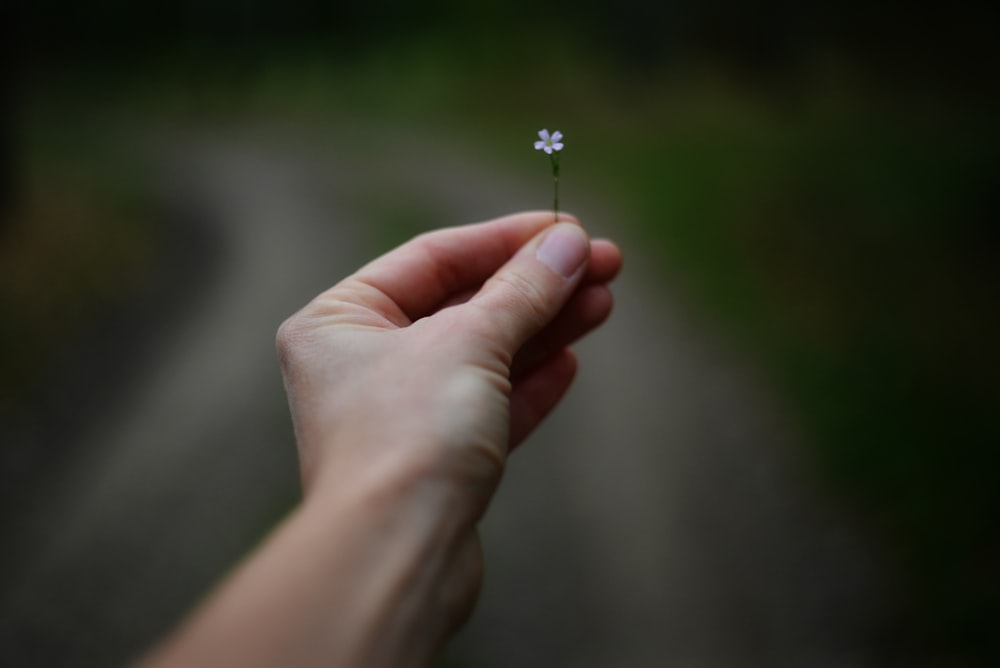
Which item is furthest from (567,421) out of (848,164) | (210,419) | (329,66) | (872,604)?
(329,66)

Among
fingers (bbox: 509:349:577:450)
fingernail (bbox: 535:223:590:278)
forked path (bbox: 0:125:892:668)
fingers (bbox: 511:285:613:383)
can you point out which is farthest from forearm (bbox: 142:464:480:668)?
forked path (bbox: 0:125:892:668)

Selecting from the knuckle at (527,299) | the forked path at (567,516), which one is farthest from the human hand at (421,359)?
the forked path at (567,516)

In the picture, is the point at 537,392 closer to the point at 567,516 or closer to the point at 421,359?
the point at 421,359

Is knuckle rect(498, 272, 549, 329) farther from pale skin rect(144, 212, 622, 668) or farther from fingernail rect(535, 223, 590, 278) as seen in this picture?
fingernail rect(535, 223, 590, 278)

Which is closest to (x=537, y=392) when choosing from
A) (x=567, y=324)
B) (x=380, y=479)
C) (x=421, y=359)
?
(x=567, y=324)

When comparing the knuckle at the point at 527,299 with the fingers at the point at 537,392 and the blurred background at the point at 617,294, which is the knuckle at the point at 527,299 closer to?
the fingers at the point at 537,392

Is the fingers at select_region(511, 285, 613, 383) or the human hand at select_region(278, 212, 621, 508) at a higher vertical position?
the human hand at select_region(278, 212, 621, 508)

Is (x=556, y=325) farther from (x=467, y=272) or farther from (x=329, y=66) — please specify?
(x=329, y=66)

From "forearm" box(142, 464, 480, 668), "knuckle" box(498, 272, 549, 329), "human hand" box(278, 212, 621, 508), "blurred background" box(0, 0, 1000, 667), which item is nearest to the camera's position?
"forearm" box(142, 464, 480, 668)
